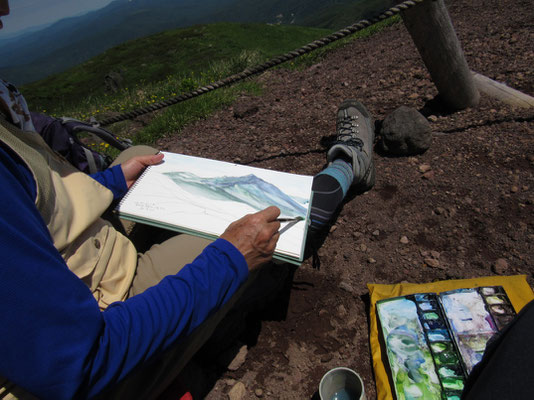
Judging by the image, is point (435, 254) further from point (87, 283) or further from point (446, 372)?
point (87, 283)

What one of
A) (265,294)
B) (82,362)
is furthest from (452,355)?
(82,362)

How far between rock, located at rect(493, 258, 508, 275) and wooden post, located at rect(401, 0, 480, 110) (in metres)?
1.82

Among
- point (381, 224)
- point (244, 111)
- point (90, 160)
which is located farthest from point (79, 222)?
point (244, 111)

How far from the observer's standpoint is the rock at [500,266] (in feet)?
6.28

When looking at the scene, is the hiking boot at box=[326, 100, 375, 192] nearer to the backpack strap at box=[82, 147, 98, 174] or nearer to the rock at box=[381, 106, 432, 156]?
the rock at box=[381, 106, 432, 156]

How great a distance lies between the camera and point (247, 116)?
429 centimetres

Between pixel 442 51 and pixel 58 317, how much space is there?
3.38 m

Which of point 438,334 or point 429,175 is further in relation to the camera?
point 429,175

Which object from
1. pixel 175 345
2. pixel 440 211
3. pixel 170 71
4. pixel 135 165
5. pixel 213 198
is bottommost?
pixel 170 71

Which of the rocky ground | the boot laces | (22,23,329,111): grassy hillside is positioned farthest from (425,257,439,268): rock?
(22,23,329,111): grassy hillside

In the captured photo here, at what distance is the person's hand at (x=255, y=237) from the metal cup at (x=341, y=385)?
695 mm

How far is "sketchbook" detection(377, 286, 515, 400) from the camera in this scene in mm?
1505

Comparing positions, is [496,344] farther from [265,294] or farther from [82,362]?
[265,294]

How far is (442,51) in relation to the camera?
284 centimetres
